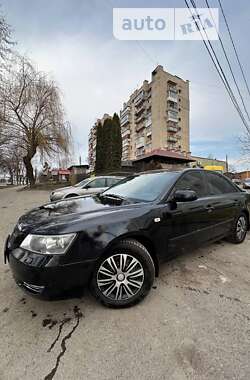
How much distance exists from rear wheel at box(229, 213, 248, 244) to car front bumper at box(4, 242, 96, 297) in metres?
3.06

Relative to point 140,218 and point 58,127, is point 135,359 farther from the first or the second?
point 58,127

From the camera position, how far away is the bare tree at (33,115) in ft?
63.1

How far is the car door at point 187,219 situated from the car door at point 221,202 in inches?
6.5

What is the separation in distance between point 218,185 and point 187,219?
136cm

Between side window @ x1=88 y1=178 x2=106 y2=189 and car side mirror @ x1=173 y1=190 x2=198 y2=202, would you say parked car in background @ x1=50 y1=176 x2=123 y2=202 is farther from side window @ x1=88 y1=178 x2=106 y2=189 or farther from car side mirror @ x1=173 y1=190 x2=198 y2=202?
car side mirror @ x1=173 y1=190 x2=198 y2=202

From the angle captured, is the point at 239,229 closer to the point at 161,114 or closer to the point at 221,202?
the point at 221,202

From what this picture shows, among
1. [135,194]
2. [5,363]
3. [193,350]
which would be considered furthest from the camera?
[135,194]

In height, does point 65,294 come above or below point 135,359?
above

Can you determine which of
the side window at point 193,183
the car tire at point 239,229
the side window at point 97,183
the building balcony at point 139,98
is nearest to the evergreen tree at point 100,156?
the side window at point 97,183

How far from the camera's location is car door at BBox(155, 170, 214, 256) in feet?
8.56

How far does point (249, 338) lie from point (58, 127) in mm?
21797

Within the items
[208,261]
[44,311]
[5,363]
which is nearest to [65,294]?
[44,311]

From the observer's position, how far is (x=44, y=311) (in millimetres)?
2143

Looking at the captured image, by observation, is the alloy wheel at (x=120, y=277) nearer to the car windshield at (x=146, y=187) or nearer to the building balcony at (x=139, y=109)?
the car windshield at (x=146, y=187)
